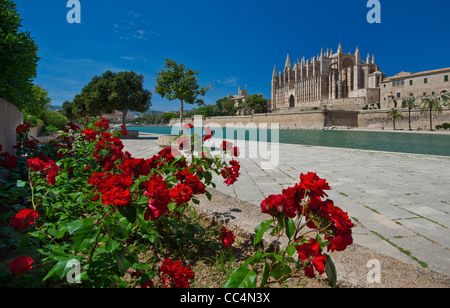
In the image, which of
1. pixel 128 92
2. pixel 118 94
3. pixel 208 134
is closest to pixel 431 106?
pixel 128 92

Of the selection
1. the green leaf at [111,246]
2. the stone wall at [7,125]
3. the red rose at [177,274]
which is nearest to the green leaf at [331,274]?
the red rose at [177,274]

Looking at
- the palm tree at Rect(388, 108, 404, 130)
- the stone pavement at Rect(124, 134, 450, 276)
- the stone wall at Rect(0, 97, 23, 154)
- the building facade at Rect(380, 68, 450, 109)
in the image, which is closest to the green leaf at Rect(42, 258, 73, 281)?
the stone pavement at Rect(124, 134, 450, 276)

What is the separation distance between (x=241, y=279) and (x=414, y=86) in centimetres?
6229

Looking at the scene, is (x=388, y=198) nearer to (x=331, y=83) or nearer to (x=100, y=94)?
(x=100, y=94)

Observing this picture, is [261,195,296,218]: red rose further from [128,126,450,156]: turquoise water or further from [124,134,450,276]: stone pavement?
[128,126,450,156]: turquoise water

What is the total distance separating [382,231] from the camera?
2.57 metres

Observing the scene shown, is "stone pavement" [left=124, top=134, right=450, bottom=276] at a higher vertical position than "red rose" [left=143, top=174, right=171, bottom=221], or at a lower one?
lower

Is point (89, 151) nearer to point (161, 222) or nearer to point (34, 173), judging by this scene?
point (34, 173)

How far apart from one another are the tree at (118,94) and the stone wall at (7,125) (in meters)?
14.4

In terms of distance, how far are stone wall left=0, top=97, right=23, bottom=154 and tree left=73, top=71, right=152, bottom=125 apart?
14.4 metres

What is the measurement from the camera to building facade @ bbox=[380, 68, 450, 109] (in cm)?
4506

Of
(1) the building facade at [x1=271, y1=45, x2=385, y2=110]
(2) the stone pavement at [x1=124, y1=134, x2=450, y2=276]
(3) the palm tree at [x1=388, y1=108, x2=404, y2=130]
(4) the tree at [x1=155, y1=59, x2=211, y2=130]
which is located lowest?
(2) the stone pavement at [x1=124, y1=134, x2=450, y2=276]

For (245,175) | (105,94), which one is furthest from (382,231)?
(105,94)

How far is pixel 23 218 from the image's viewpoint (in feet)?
3.93
